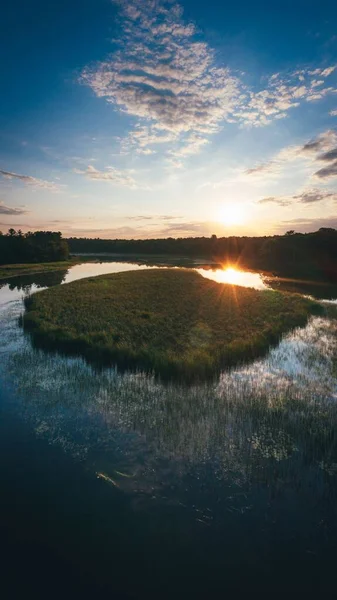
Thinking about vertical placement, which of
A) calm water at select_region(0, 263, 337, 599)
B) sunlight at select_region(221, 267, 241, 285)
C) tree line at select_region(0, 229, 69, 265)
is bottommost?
calm water at select_region(0, 263, 337, 599)

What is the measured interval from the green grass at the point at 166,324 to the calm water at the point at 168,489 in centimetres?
323

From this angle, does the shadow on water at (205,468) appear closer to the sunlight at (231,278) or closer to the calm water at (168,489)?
the calm water at (168,489)

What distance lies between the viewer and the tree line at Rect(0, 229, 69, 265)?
355 feet

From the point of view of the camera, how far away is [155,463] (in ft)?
33.6

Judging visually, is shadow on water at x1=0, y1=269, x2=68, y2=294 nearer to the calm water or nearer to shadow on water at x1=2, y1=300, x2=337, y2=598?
shadow on water at x1=2, y1=300, x2=337, y2=598

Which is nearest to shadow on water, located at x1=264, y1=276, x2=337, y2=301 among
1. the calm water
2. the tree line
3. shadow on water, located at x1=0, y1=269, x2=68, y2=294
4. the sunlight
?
the sunlight

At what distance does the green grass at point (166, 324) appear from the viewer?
63.1 ft

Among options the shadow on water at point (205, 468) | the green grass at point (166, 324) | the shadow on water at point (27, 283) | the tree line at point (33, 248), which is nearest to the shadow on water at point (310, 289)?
the green grass at point (166, 324)

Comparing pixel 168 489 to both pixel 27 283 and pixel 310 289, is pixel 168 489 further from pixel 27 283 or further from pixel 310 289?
pixel 27 283

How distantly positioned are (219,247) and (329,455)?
6864 inches

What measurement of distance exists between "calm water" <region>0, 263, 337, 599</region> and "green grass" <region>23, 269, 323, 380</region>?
3228 mm

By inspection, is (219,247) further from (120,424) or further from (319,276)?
(120,424)

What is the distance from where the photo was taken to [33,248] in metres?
117

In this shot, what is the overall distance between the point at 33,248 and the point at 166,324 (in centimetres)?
10447
